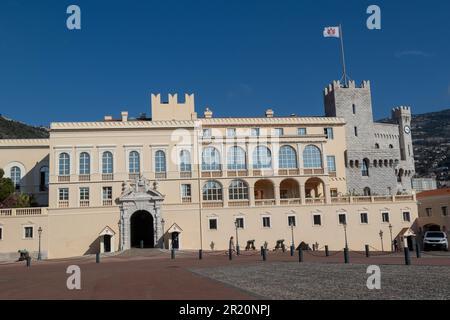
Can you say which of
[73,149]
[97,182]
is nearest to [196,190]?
[97,182]

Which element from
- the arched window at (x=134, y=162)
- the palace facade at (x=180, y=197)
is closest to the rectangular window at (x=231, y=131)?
the palace facade at (x=180, y=197)

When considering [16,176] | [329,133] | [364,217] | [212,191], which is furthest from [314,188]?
[16,176]

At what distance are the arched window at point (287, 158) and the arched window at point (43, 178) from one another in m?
27.9

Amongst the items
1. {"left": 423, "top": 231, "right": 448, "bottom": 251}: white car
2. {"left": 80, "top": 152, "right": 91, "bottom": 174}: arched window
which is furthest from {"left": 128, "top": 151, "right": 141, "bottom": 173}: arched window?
{"left": 423, "top": 231, "right": 448, "bottom": 251}: white car

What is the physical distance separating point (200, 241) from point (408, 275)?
107ft

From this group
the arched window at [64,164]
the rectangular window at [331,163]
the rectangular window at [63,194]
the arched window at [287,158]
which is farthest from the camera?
the rectangular window at [331,163]

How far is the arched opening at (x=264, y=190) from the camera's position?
57.1 m

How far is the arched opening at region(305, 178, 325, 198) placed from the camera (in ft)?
189

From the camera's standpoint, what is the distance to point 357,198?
55.2 m

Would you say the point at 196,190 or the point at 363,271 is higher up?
the point at 196,190

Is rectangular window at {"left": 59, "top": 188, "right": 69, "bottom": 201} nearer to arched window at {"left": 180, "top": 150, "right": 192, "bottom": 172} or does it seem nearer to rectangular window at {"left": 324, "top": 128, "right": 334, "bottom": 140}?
arched window at {"left": 180, "top": 150, "right": 192, "bottom": 172}

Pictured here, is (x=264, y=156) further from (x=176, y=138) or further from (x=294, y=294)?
(x=294, y=294)

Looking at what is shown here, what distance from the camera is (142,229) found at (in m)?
54.2

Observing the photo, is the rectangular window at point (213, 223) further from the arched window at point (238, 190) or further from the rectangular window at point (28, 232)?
the rectangular window at point (28, 232)
